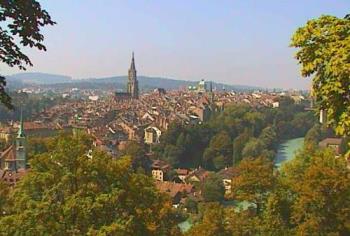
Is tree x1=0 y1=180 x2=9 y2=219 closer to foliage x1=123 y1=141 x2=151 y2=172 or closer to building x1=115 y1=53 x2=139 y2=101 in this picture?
foliage x1=123 y1=141 x2=151 y2=172

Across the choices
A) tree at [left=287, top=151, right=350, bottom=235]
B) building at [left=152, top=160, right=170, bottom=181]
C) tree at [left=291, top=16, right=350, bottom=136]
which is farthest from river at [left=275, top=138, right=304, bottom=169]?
tree at [left=291, top=16, right=350, bottom=136]

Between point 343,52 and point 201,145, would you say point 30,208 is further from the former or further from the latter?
point 201,145

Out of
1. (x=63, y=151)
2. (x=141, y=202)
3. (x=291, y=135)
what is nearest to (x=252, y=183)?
(x=141, y=202)

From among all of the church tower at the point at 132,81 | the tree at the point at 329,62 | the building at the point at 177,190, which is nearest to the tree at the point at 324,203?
the tree at the point at 329,62

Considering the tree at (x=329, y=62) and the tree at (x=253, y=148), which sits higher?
the tree at (x=329, y=62)

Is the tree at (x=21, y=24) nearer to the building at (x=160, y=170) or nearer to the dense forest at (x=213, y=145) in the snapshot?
the building at (x=160, y=170)

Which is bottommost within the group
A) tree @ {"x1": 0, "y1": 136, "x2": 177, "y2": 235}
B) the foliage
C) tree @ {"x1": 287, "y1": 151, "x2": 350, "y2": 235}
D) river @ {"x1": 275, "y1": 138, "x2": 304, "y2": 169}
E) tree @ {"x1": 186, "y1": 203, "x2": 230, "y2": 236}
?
river @ {"x1": 275, "y1": 138, "x2": 304, "y2": 169}

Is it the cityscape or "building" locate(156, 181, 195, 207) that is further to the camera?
"building" locate(156, 181, 195, 207)
